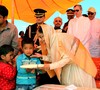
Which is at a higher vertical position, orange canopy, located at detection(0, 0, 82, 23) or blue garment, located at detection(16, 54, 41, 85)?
orange canopy, located at detection(0, 0, 82, 23)

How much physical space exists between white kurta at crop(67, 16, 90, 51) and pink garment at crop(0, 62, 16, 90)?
2.33m

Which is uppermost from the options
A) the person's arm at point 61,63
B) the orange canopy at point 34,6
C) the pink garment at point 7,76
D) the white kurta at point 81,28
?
the orange canopy at point 34,6

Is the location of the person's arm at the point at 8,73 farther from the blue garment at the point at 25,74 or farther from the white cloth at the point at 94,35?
the white cloth at the point at 94,35

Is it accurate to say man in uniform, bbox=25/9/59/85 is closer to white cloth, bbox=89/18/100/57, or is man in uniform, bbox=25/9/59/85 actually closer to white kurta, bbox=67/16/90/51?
white kurta, bbox=67/16/90/51

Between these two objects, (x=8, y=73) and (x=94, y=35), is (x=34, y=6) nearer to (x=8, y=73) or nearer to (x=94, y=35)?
(x=94, y=35)

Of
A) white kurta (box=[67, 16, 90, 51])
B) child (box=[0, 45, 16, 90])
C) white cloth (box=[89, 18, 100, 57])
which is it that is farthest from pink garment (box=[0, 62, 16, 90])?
white cloth (box=[89, 18, 100, 57])

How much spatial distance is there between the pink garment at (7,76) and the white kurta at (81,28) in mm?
2325

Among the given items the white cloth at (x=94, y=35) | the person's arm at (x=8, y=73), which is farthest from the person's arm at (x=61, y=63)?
the white cloth at (x=94, y=35)

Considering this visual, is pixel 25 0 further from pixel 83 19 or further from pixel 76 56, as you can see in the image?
pixel 76 56

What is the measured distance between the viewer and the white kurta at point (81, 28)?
584 centimetres

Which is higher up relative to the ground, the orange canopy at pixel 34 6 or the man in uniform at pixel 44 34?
the orange canopy at pixel 34 6

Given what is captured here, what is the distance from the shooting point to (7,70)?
377cm

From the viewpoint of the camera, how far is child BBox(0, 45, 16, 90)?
376 centimetres

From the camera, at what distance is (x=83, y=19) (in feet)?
19.1
